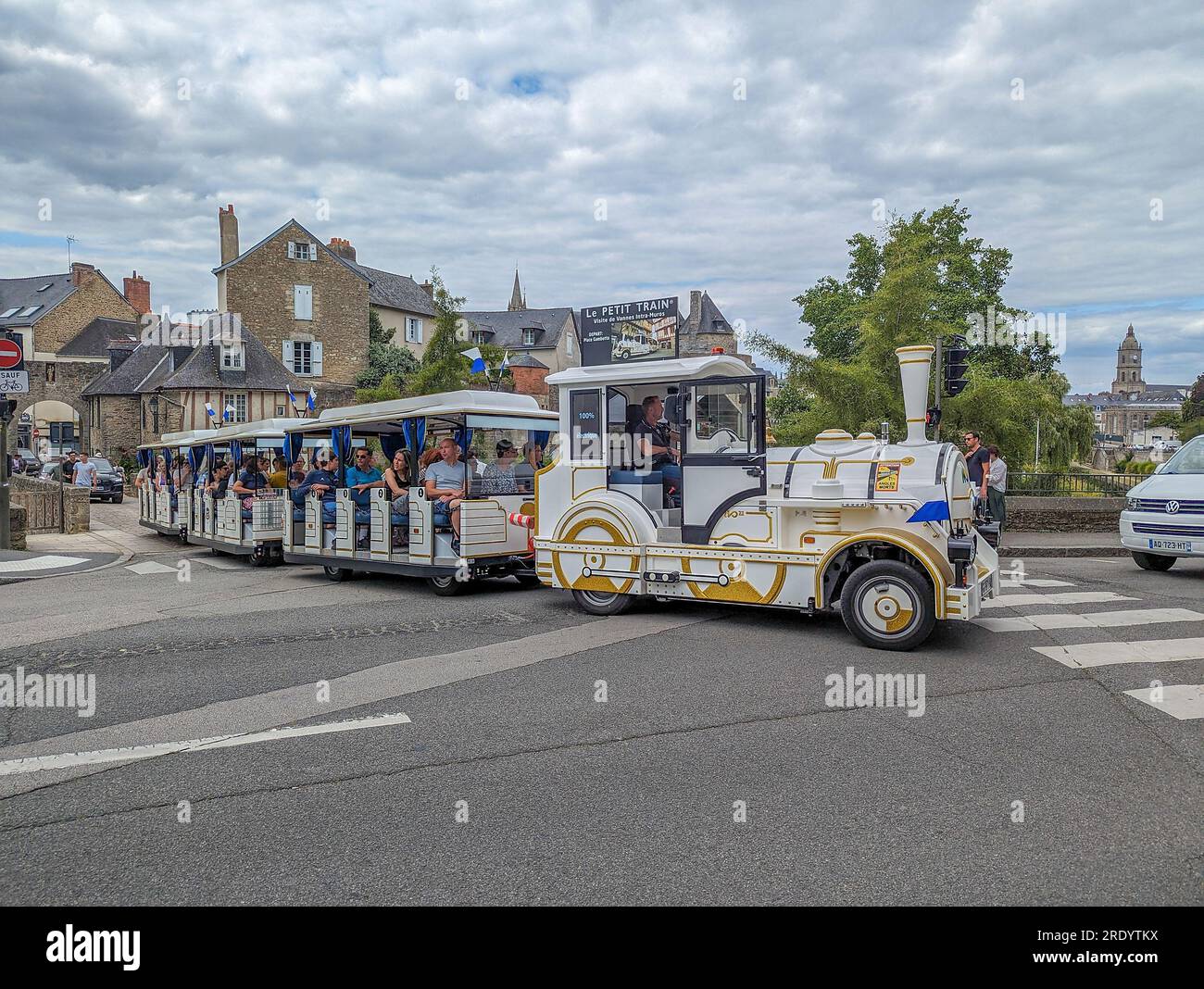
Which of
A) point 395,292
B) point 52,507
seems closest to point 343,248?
point 395,292

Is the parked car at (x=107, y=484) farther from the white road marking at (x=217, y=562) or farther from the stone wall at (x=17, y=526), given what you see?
the white road marking at (x=217, y=562)

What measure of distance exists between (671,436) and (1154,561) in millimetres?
8791

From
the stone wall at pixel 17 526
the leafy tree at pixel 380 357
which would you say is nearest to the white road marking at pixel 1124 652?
the stone wall at pixel 17 526

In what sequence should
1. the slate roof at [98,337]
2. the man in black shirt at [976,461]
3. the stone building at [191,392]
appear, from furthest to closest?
1. the slate roof at [98,337]
2. the stone building at [191,392]
3. the man in black shirt at [976,461]

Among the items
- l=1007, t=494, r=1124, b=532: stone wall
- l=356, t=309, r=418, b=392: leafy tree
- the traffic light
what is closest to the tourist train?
the traffic light

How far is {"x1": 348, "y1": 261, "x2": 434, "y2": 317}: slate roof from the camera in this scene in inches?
2365

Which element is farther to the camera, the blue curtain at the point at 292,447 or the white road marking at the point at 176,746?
the blue curtain at the point at 292,447

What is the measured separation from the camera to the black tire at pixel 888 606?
25.8 feet

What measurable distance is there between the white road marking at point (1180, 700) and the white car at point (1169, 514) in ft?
22.8

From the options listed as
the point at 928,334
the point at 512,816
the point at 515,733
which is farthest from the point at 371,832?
the point at 928,334

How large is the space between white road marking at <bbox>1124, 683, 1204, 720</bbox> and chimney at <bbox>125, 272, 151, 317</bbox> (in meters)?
77.6

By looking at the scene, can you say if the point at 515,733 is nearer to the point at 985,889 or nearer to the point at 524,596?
the point at 985,889

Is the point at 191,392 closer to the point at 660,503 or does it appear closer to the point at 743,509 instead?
the point at 660,503

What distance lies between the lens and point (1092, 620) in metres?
9.50
